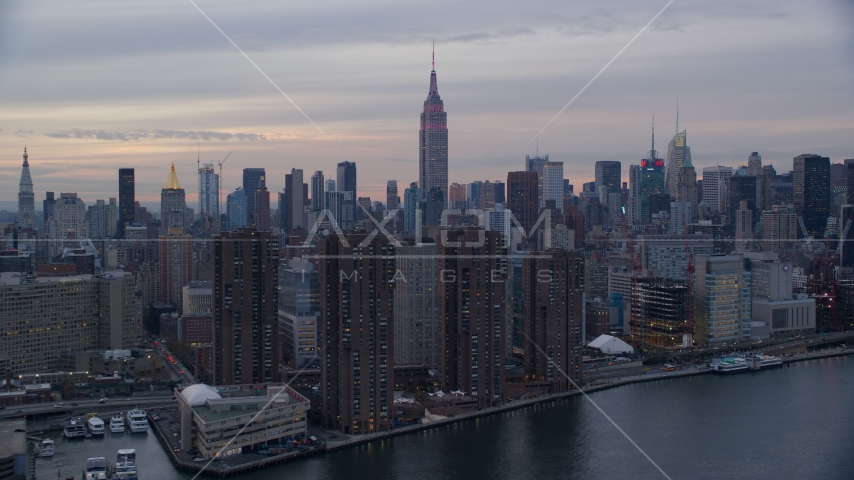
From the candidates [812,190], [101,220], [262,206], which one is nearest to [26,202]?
[101,220]

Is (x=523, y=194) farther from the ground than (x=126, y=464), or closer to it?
farther from the ground

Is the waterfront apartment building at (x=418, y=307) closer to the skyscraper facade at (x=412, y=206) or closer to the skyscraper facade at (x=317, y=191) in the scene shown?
the skyscraper facade at (x=412, y=206)

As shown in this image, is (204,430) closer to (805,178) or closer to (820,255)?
(820,255)

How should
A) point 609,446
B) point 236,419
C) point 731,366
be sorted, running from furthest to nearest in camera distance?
point 731,366 < point 609,446 < point 236,419

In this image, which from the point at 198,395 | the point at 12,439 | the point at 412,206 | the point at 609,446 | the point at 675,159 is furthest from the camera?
the point at 675,159

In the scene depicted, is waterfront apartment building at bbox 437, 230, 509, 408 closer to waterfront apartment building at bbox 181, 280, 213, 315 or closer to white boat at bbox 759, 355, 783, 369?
white boat at bbox 759, 355, 783, 369

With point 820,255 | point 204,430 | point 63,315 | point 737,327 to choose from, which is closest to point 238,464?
point 204,430

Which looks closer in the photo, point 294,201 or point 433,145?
point 294,201

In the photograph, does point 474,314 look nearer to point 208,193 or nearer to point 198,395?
point 198,395
